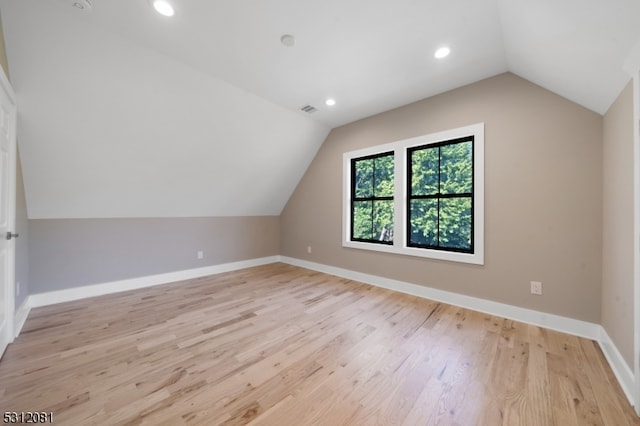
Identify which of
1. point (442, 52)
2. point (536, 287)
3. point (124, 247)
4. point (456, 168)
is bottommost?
point (536, 287)

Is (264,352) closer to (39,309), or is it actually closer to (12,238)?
(12,238)

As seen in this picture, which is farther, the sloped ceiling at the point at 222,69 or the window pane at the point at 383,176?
the window pane at the point at 383,176

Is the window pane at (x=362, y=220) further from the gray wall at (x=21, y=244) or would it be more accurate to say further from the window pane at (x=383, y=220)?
the gray wall at (x=21, y=244)

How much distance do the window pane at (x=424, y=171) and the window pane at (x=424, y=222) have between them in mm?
155

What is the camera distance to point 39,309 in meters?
2.64

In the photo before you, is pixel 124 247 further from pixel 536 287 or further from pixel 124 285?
pixel 536 287

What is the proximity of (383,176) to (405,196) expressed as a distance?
53 cm

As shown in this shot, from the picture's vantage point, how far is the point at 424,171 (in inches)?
126

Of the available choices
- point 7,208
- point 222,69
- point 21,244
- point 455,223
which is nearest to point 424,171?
point 455,223

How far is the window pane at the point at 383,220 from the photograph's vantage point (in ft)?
11.8

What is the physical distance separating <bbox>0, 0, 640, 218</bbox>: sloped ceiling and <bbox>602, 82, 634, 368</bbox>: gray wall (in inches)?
9.1

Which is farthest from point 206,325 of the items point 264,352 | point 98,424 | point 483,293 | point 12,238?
point 483,293

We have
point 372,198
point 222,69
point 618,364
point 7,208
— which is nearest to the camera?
point 618,364

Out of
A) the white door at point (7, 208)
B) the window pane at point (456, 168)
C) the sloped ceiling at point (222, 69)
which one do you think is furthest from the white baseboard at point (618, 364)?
the white door at point (7, 208)
